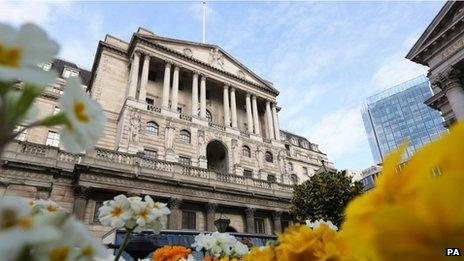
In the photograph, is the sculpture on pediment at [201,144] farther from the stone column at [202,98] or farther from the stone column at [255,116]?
the stone column at [255,116]

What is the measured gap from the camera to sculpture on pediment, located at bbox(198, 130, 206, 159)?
2561 centimetres

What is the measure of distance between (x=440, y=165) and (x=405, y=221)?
148mm

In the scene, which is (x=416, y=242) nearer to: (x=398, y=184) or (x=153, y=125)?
(x=398, y=184)

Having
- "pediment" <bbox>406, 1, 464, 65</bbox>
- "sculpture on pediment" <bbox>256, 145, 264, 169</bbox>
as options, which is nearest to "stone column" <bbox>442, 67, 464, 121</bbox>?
"pediment" <bbox>406, 1, 464, 65</bbox>

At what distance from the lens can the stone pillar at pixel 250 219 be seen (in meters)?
22.3

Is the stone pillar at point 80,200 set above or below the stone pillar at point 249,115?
below

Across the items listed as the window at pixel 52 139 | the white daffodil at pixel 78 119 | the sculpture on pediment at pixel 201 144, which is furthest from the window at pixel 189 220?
the white daffodil at pixel 78 119

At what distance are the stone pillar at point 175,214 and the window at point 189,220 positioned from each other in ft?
2.10

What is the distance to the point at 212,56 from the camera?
3362 cm

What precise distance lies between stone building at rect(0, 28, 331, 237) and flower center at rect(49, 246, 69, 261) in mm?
18676

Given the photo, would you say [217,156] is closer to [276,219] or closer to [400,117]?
[276,219]

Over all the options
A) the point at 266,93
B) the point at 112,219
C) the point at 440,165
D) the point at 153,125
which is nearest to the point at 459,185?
the point at 440,165

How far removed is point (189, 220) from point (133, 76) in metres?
13.7

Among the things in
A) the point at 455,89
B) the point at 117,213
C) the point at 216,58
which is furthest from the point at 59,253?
the point at 216,58
